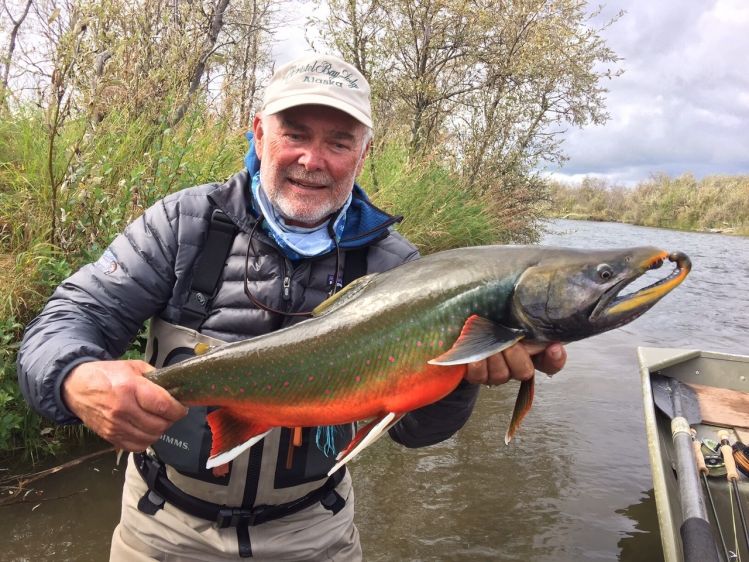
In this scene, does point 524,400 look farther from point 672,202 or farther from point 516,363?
point 672,202

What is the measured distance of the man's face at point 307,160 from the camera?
2566 mm

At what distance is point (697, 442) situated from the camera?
17.6 ft

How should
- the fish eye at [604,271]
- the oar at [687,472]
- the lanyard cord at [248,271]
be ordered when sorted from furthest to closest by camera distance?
the oar at [687,472] → the lanyard cord at [248,271] → the fish eye at [604,271]

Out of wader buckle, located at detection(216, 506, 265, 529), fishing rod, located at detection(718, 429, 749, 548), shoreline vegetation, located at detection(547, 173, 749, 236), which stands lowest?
fishing rod, located at detection(718, 429, 749, 548)

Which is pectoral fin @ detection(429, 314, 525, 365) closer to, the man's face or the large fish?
the large fish

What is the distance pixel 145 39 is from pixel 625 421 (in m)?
7.40

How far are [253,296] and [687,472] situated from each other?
377cm

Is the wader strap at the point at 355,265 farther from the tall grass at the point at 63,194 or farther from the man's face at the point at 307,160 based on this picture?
the tall grass at the point at 63,194

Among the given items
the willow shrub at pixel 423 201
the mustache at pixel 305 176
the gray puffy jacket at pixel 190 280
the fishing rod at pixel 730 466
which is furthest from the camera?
the willow shrub at pixel 423 201

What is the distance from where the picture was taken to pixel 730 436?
577 cm

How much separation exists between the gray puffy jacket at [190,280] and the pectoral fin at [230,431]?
0.46m

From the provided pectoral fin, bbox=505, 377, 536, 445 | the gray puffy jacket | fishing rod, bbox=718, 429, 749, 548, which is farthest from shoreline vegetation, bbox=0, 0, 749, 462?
fishing rod, bbox=718, 429, 749, 548

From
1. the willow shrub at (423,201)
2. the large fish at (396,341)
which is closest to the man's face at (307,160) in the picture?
the large fish at (396,341)

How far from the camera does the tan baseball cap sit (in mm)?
2490
